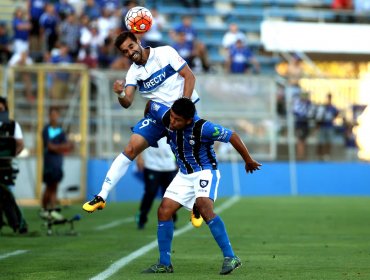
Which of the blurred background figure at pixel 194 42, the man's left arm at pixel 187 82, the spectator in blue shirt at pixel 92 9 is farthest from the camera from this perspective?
the spectator in blue shirt at pixel 92 9

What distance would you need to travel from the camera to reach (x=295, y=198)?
27.8m

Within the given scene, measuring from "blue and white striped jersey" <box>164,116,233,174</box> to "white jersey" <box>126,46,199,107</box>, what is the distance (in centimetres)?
125

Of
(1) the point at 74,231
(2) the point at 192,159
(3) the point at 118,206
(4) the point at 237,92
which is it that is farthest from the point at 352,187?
(2) the point at 192,159

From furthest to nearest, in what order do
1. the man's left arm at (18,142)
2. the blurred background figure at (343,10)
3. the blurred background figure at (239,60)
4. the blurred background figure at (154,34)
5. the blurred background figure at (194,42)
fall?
the blurred background figure at (343,10) < the blurred background figure at (239,60) < the blurred background figure at (194,42) < the blurred background figure at (154,34) < the man's left arm at (18,142)

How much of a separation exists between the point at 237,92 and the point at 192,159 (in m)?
19.3

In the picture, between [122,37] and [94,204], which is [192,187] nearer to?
[94,204]

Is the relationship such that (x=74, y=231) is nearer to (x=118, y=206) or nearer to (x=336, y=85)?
(x=118, y=206)

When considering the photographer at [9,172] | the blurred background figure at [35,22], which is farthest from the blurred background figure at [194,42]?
the photographer at [9,172]

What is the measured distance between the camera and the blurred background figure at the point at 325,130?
29.8 metres

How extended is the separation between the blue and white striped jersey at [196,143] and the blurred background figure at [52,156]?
11.6 meters

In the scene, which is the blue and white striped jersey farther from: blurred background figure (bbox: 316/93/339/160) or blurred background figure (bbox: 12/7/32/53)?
blurred background figure (bbox: 12/7/32/53)

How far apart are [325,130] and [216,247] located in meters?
16.8

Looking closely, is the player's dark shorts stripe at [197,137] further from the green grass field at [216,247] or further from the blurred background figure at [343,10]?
the blurred background figure at [343,10]

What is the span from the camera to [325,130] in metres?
29.9
